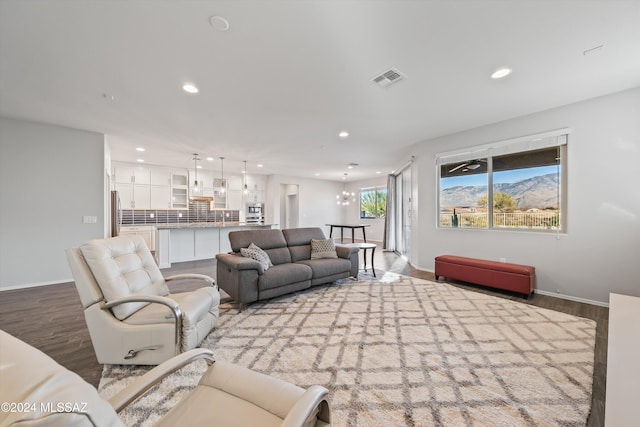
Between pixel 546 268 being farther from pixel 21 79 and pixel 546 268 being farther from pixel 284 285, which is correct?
pixel 21 79

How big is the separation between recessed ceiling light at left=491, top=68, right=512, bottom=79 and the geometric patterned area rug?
9.11 ft

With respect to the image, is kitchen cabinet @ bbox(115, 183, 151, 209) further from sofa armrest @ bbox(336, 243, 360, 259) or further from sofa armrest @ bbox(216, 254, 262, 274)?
sofa armrest @ bbox(336, 243, 360, 259)

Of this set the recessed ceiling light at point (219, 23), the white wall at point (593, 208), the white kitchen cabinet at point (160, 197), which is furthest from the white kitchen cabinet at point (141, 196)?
the white wall at point (593, 208)

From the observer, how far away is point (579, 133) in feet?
11.2

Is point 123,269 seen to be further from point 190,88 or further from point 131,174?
point 131,174

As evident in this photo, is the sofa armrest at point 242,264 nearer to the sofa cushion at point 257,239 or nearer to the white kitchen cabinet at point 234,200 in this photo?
the sofa cushion at point 257,239

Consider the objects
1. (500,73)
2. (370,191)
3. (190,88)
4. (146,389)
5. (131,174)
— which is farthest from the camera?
(370,191)

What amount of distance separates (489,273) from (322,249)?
2700mm

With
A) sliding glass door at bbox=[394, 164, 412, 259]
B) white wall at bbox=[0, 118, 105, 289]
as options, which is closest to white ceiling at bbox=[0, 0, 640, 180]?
white wall at bbox=[0, 118, 105, 289]

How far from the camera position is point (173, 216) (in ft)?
26.1

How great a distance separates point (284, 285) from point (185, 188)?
636 centimetres

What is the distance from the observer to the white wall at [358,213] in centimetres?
1005

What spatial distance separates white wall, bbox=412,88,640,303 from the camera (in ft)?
10.1

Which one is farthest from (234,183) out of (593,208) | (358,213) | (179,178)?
(593,208)
